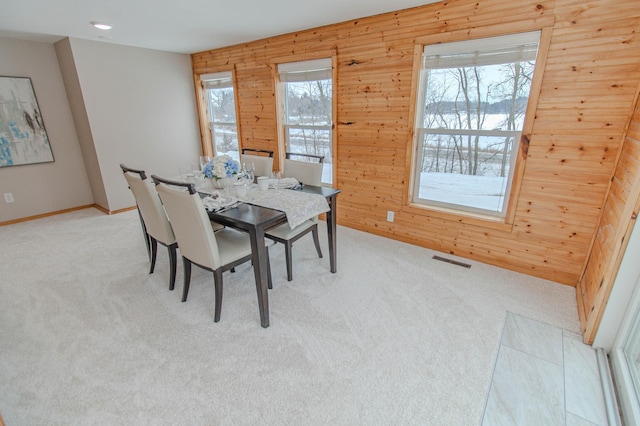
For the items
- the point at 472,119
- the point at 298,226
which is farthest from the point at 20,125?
the point at 472,119

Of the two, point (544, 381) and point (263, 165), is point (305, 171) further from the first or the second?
point (544, 381)

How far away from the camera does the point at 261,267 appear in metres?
1.99

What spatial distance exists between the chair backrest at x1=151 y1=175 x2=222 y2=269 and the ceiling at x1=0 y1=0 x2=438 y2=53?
1761mm

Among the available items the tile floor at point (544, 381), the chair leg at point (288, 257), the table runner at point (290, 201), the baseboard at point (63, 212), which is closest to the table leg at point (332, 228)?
the table runner at point (290, 201)

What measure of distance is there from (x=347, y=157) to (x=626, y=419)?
293 cm

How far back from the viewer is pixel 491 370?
1.74 m

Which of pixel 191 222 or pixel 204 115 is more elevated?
pixel 204 115

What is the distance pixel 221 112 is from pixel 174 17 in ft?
6.69

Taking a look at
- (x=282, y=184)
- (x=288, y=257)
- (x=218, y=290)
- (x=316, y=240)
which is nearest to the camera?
(x=218, y=290)

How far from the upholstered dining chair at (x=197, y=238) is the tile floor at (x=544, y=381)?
172 centimetres

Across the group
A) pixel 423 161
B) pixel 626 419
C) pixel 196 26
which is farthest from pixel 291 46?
pixel 626 419

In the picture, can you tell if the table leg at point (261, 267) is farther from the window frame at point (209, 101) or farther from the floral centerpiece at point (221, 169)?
the window frame at point (209, 101)

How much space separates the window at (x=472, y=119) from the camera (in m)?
2.48

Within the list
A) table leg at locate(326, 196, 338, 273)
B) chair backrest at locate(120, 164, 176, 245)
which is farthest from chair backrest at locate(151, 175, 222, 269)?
table leg at locate(326, 196, 338, 273)
